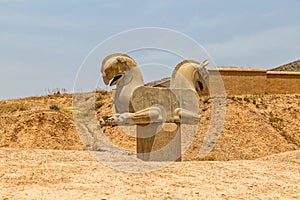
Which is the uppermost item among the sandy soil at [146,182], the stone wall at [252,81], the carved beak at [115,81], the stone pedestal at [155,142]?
the stone wall at [252,81]

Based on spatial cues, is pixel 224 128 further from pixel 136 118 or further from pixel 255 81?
pixel 136 118

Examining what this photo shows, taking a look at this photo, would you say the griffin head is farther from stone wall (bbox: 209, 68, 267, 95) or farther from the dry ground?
stone wall (bbox: 209, 68, 267, 95)

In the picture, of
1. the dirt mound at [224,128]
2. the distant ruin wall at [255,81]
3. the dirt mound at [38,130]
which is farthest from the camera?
the distant ruin wall at [255,81]

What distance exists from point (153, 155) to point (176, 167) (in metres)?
1.21

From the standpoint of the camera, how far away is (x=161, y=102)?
9594 mm

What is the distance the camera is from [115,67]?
921cm

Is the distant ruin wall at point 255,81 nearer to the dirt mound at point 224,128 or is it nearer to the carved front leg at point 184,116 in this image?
the dirt mound at point 224,128

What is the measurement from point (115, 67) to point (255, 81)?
15664 mm

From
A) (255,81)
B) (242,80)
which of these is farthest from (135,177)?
(255,81)

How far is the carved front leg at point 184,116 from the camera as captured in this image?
967cm

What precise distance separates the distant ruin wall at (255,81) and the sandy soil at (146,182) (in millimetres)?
13971

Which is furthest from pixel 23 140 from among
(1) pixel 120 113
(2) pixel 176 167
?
(2) pixel 176 167

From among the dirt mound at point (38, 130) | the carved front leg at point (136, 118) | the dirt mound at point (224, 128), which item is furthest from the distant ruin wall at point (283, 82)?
the carved front leg at point (136, 118)

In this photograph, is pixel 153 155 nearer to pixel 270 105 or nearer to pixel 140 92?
pixel 140 92
